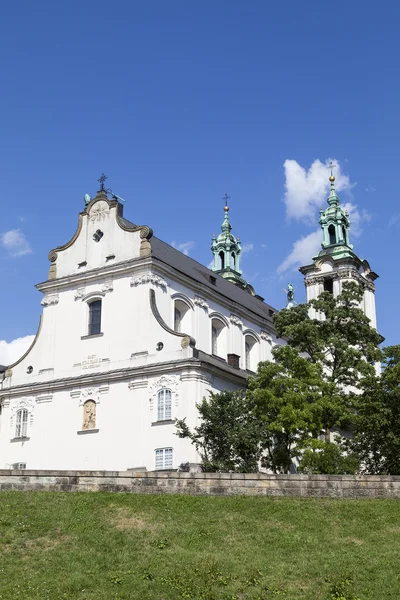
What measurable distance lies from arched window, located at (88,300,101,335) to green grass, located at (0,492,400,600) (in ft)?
72.2

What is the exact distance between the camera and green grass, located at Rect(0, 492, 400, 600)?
57.2 feet

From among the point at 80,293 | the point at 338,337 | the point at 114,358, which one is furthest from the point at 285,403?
the point at 80,293

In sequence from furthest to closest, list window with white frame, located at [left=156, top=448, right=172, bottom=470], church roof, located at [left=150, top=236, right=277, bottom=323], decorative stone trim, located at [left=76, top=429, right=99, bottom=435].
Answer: church roof, located at [left=150, top=236, right=277, bottom=323]
decorative stone trim, located at [left=76, top=429, right=99, bottom=435]
window with white frame, located at [left=156, top=448, right=172, bottom=470]

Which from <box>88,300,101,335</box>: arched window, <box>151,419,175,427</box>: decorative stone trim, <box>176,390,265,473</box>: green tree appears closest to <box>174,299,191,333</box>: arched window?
<box>88,300,101,335</box>: arched window

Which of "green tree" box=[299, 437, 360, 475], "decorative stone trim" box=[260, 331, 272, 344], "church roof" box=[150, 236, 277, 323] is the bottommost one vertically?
"green tree" box=[299, 437, 360, 475]

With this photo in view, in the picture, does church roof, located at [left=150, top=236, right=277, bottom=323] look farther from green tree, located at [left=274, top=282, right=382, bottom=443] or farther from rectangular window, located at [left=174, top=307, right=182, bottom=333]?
green tree, located at [left=274, top=282, right=382, bottom=443]

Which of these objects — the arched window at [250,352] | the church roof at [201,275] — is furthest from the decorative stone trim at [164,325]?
the arched window at [250,352]

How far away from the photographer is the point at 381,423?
35.3 m

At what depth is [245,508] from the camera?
22.5 m

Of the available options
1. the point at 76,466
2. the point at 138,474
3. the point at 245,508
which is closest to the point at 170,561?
the point at 245,508

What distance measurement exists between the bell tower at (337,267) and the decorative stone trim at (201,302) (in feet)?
57.3

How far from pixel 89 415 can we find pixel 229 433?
10052 millimetres

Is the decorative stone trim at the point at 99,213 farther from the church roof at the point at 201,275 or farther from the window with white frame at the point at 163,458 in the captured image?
the window with white frame at the point at 163,458

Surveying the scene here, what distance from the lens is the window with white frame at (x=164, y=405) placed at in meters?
41.1
